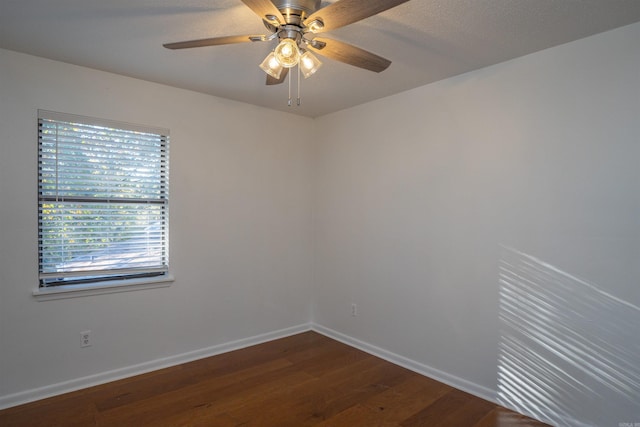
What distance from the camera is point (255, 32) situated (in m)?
2.22

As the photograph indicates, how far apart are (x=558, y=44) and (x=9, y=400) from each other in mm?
4406

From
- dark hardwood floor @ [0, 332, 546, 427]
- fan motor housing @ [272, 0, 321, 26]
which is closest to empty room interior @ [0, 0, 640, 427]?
fan motor housing @ [272, 0, 321, 26]

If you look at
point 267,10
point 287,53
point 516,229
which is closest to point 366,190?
point 516,229

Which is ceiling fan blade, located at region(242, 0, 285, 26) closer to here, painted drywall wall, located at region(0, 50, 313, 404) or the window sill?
painted drywall wall, located at region(0, 50, 313, 404)

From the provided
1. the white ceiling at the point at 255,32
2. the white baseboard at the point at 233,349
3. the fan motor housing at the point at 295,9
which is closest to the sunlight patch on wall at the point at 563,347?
the white baseboard at the point at 233,349

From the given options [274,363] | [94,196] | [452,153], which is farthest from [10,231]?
[452,153]

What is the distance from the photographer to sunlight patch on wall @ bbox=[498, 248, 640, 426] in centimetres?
214

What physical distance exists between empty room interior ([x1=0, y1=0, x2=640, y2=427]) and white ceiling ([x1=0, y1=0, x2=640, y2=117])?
0.06ft

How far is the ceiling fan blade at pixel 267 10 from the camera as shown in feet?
4.84

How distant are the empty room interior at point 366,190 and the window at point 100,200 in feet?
0.10

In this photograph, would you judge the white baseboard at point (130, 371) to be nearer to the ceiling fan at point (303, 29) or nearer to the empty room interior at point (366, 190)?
the empty room interior at point (366, 190)

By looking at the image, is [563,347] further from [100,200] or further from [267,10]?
[100,200]

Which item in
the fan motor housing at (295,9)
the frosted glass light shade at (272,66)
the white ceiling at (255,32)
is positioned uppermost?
the white ceiling at (255,32)

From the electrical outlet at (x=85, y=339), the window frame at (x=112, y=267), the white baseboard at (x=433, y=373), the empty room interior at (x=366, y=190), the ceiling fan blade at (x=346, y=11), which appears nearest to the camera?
the ceiling fan blade at (x=346, y=11)
